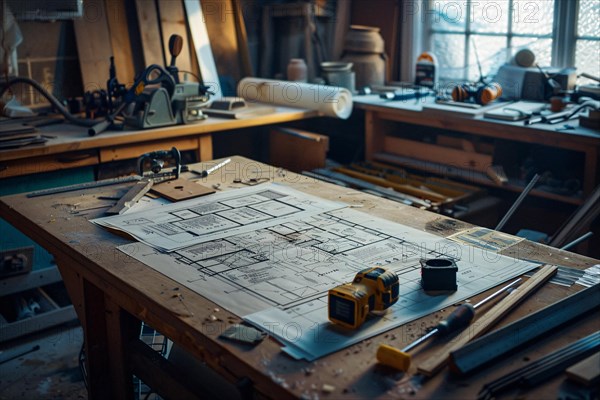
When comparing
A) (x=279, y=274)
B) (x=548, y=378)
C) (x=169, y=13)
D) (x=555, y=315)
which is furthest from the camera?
(x=169, y=13)

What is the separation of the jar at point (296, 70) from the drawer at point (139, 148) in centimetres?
86

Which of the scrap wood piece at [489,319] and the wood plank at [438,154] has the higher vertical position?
the scrap wood piece at [489,319]

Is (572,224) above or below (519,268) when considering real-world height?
below

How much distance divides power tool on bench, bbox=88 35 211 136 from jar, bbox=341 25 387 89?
3.49 feet

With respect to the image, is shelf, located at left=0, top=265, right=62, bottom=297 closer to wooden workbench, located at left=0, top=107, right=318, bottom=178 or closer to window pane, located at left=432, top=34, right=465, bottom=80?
wooden workbench, located at left=0, top=107, right=318, bottom=178

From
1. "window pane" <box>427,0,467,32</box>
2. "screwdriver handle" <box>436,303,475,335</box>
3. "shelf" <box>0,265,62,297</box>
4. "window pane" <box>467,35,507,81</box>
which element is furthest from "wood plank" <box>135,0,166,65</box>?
"screwdriver handle" <box>436,303,475,335</box>

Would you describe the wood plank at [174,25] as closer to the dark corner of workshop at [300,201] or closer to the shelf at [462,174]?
the dark corner of workshop at [300,201]

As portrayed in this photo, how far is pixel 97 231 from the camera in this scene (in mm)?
1991

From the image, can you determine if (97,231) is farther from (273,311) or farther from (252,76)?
(252,76)

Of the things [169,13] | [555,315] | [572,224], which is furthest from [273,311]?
[169,13]

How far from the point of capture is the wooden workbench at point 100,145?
2.92 m

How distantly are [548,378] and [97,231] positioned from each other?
129 centimetres

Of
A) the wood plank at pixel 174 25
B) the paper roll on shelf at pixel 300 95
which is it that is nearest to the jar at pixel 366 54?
the paper roll on shelf at pixel 300 95

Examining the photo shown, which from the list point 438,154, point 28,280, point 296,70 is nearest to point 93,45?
point 296,70
